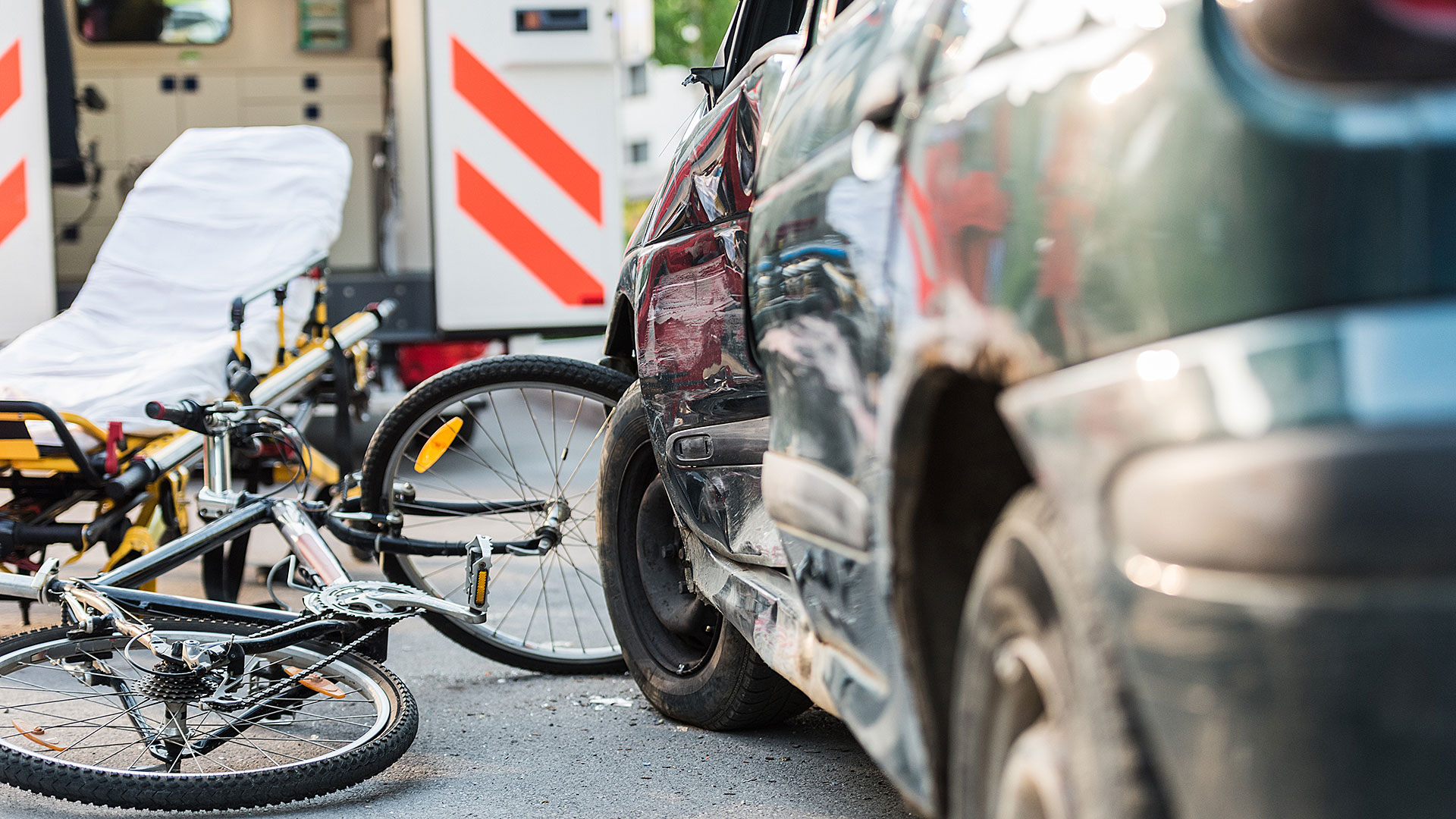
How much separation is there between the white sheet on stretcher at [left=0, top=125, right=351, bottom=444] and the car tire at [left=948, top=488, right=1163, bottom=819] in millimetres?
3223

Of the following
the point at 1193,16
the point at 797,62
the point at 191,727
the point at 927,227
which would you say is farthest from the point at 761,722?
the point at 1193,16

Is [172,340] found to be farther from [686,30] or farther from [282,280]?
[686,30]

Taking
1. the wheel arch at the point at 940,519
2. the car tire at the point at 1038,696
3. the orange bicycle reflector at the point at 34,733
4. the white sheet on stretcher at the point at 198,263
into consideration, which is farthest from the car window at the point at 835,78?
the white sheet on stretcher at the point at 198,263

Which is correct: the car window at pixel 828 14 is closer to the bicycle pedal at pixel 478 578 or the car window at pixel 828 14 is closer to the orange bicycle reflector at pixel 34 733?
the bicycle pedal at pixel 478 578

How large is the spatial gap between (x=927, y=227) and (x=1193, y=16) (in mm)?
394

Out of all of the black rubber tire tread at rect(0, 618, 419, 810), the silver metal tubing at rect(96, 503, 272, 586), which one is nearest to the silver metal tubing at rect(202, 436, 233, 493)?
the silver metal tubing at rect(96, 503, 272, 586)

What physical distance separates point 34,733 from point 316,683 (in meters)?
0.50

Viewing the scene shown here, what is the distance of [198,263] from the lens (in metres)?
4.84

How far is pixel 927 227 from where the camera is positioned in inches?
52.1

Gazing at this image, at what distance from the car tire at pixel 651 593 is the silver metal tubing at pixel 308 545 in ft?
1.94

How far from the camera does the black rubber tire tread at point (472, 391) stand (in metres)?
3.40

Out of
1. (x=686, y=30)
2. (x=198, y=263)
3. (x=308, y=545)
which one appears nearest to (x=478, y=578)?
(x=308, y=545)

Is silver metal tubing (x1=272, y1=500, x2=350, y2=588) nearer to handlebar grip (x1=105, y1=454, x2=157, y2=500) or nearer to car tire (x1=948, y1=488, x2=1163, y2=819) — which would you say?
handlebar grip (x1=105, y1=454, x2=157, y2=500)

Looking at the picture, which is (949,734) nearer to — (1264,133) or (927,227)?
(927,227)
